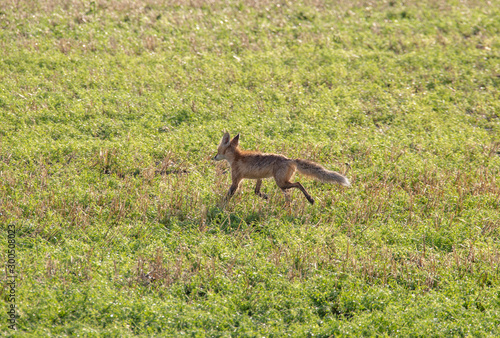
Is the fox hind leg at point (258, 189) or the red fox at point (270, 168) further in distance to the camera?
the fox hind leg at point (258, 189)

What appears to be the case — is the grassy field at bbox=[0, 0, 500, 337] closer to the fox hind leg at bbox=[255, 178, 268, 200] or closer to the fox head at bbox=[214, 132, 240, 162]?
the fox hind leg at bbox=[255, 178, 268, 200]

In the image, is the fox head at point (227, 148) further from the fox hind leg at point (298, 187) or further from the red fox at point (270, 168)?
the fox hind leg at point (298, 187)

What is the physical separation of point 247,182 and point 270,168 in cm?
140

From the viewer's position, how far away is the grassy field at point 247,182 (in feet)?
24.8

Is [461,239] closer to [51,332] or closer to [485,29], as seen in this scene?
[51,332]

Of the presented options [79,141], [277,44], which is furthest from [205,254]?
[277,44]

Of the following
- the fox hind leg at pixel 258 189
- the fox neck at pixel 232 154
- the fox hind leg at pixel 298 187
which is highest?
the fox neck at pixel 232 154

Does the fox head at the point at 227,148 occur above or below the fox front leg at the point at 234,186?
above

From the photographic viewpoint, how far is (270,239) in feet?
30.3

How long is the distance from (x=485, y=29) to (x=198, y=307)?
18922 mm

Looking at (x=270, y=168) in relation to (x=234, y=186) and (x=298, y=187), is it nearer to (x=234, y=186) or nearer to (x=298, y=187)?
(x=298, y=187)

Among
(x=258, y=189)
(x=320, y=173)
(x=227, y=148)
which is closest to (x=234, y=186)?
(x=258, y=189)

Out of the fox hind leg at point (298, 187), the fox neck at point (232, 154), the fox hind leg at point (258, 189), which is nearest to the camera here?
the fox hind leg at point (298, 187)

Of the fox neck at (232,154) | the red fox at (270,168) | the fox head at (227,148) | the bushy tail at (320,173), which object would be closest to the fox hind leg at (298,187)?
the red fox at (270,168)
